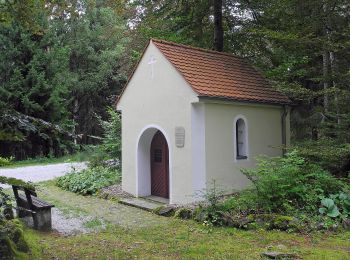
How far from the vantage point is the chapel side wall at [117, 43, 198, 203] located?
38.6 ft

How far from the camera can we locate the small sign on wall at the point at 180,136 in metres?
11.8

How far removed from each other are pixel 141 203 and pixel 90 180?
3.60 m

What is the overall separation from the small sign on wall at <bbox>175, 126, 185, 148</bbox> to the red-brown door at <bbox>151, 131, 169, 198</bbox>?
1547mm

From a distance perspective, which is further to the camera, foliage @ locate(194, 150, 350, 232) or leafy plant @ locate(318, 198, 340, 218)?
leafy plant @ locate(318, 198, 340, 218)

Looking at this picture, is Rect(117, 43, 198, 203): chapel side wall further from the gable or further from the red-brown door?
the red-brown door

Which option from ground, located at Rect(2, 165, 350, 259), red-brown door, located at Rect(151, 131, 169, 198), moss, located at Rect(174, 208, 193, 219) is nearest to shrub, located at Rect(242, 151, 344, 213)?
ground, located at Rect(2, 165, 350, 259)

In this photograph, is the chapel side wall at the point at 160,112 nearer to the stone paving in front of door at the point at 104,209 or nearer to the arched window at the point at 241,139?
the stone paving in front of door at the point at 104,209

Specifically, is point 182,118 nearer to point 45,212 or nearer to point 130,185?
point 130,185

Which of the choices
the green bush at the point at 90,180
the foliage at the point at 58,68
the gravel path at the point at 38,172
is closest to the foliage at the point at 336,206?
the foliage at the point at 58,68

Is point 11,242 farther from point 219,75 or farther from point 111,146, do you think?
point 111,146

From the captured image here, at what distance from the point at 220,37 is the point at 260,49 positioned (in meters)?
1.80

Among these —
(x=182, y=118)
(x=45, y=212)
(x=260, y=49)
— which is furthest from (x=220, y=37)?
(x=45, y=212)

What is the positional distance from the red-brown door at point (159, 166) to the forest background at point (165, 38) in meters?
3.24

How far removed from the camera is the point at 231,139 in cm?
1244
